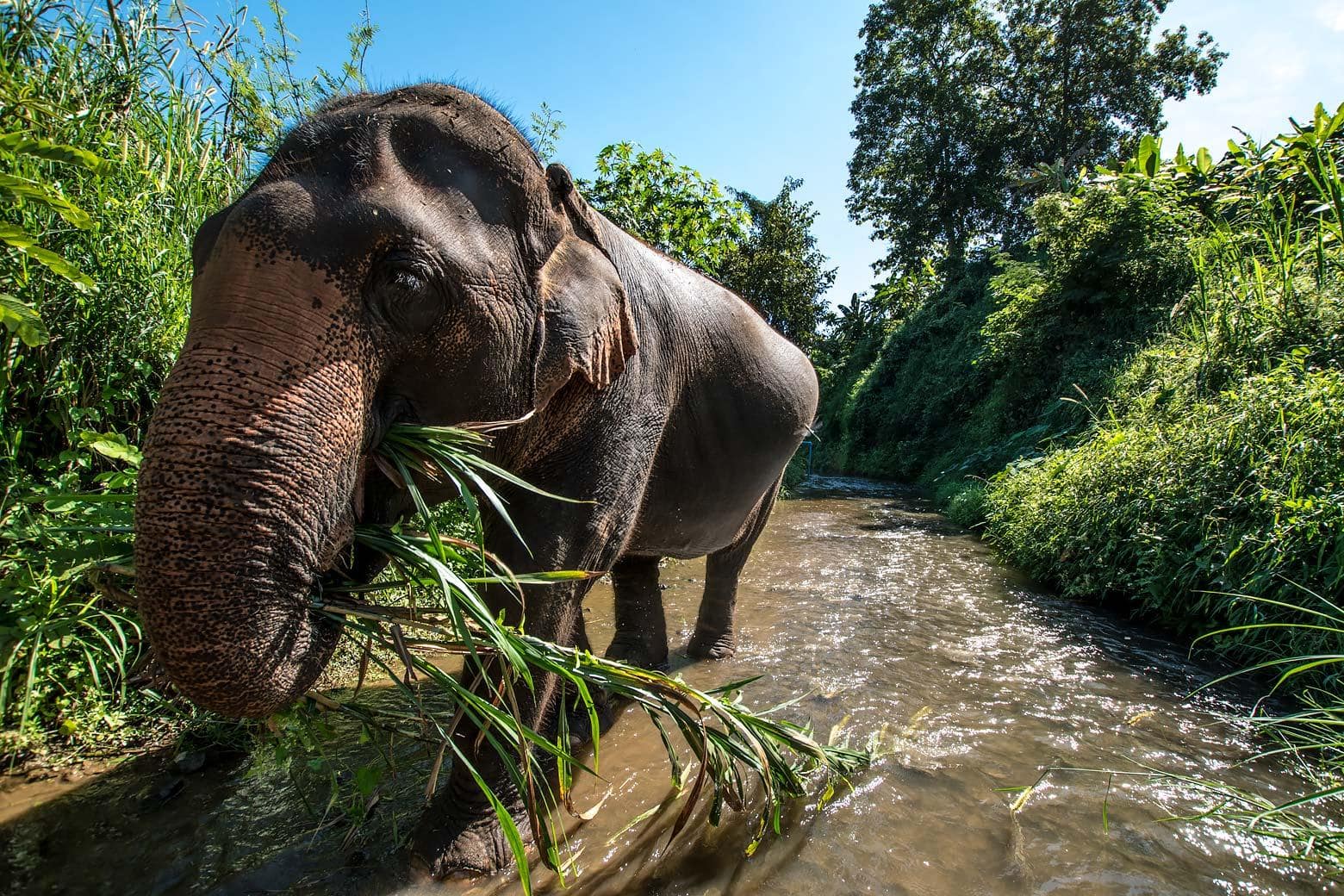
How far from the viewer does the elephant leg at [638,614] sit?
143 inches

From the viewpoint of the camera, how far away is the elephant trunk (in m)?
1.21

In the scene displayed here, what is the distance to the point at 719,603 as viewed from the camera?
13.2 feet

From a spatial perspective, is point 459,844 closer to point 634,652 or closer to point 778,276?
point 634,652

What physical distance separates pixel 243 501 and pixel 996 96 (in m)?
25.9

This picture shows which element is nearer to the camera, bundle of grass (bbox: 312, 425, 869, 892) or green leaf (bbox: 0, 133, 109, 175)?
bundle of grass (bbox: 312, 425, 869, 892)

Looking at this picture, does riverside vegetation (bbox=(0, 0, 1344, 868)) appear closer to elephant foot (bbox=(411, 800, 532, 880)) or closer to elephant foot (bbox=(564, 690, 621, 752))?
elephant foot (bbox=(411, 800, 532, 880))

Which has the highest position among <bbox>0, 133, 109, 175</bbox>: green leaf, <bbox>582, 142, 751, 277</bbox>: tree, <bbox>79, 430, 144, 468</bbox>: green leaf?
<bbox>582, 142, 751, 277</bbox>: tree

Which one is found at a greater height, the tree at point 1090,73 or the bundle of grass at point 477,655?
the tree at point 1090,73

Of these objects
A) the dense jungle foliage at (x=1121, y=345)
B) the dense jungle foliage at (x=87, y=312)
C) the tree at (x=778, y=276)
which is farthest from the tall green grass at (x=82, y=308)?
the tree at (x=778, y=276)

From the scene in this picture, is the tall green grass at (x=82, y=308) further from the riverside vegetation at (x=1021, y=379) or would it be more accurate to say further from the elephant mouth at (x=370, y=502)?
the elephant mouth at (x=370, y=502)

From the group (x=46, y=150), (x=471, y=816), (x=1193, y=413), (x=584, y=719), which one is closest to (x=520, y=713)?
(x=471, y=816)

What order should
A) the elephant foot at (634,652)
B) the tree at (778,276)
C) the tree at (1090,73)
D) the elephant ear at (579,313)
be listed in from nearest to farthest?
the elephant ear at (579,313) < the elephant foot at (634,652) < the tree at (778,276) < the tree at (1090,73)

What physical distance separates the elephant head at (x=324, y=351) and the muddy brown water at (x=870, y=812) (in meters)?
1.03

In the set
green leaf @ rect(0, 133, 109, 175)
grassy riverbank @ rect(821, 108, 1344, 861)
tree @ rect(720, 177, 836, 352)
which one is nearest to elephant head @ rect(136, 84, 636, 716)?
green leaf @ rect(0, 133, 109, 175)
